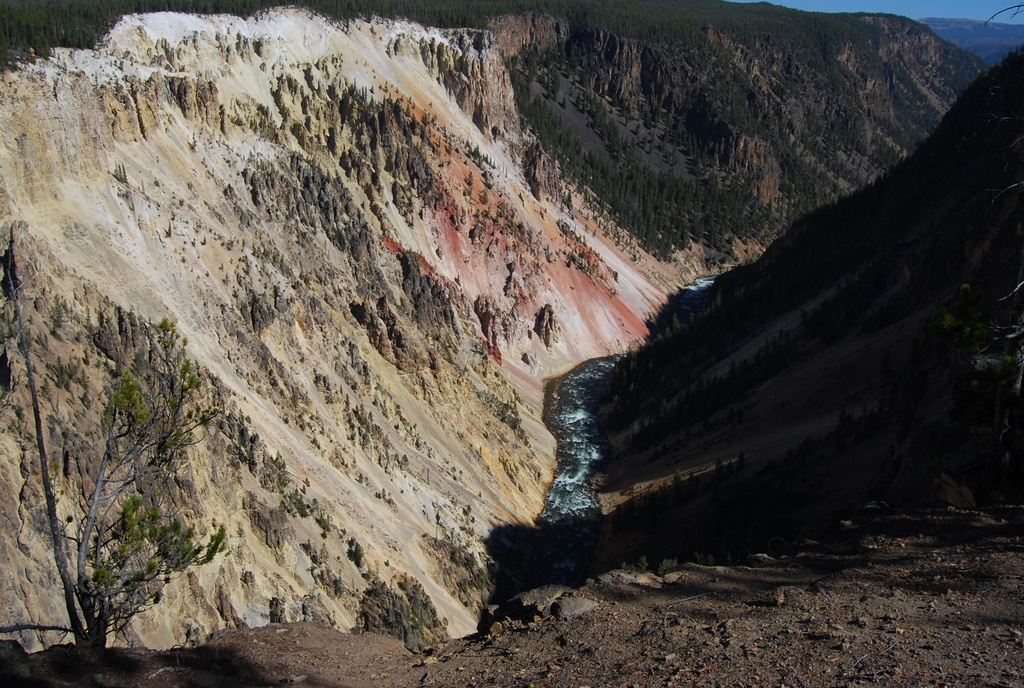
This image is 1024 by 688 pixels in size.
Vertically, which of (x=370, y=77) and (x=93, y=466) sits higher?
(x=370, y=77)

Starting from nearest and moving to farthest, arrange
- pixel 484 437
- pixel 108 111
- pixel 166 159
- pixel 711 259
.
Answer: pixel 108 111 → pixel 166 159 → pixel 484 437 → pixel 711 259

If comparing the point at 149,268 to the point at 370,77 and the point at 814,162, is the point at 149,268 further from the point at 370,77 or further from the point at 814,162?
the point at 814,162

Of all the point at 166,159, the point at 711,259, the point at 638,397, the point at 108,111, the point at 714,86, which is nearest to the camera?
the point at 108,111

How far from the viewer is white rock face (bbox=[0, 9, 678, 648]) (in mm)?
22547

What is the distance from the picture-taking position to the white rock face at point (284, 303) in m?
22.5

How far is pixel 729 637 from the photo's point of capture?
440 inches

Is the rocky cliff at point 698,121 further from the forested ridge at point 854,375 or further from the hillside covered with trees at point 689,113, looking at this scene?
the forested ridge at point 854,375

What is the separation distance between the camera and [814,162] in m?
131

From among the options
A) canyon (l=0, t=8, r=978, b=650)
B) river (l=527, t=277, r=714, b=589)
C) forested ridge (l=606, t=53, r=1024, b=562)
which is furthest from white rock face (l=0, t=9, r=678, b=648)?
forested ridge (l=606, t=53, r=1024, b=562)

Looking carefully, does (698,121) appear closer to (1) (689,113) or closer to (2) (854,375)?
(1) (689,113)

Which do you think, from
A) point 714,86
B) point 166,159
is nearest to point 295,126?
point 166,159

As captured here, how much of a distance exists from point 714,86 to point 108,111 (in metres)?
108

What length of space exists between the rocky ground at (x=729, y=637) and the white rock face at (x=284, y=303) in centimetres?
739

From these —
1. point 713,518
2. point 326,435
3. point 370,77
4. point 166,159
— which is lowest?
point 713,518
